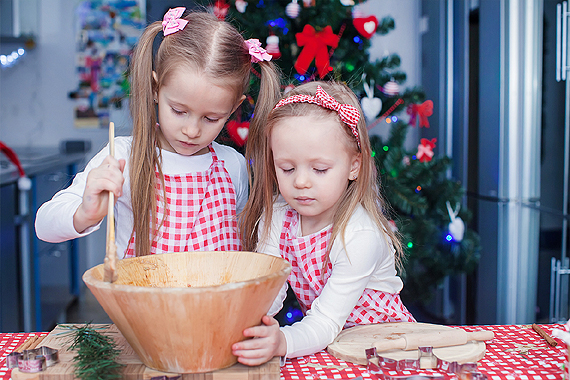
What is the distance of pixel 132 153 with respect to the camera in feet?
3.67

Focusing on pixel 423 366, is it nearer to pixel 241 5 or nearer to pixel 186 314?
pixel 186 314

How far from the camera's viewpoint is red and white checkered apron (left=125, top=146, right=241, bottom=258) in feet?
3.76

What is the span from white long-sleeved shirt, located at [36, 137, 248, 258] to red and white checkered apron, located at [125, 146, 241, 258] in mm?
Answer: 26

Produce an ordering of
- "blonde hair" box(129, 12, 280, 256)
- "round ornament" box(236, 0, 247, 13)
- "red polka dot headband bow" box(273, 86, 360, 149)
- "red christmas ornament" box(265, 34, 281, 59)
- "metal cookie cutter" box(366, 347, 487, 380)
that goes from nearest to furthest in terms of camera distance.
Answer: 1. "metal cookie cutter" box(366, 347, 487, 380)
2. "red polka dot headband bow" box(273, 86, 360, 149)
3. "blonde hair" box(129, 12, 280, 256)
4. "red christmas ornament" box(265, 34, 281, 59)
5. "round ornament" box(236, 0, 247, 13)

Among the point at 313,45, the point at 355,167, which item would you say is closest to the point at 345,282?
the point at 355,167

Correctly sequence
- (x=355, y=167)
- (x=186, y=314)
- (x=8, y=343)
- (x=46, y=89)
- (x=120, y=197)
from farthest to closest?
(x=46, y=89) < (x=120, y=197) < (x=355, y=167) < (x=8, y=343) < (x=186, y=314)

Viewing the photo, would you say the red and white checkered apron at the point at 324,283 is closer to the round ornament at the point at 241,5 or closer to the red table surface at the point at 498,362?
the red table surface at the point at 498,362

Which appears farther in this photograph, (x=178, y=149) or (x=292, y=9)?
(x=292, y=9)

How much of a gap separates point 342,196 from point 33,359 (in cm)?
61

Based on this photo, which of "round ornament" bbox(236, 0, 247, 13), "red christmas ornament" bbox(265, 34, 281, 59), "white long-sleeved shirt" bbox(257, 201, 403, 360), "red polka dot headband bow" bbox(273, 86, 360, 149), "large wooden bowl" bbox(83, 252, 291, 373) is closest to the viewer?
"large wooden bowl" bbox(83, 252, 291, 373)

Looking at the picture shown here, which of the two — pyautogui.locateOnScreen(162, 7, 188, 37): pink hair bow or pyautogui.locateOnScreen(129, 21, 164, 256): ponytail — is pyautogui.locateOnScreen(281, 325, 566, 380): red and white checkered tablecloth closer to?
pyautogui.locateOnScreen(129, 21, 164, 256): ponytail

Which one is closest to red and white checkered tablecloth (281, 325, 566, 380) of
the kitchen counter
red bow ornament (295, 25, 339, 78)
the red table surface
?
the red table surface

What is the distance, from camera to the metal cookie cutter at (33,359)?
2.27 feet

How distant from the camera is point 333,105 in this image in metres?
0.96
